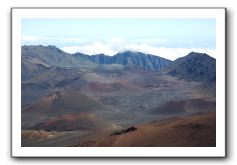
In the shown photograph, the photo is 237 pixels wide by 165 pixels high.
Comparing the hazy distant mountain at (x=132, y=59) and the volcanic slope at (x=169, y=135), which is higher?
the hazy distant mountain at (x=132, y=59)

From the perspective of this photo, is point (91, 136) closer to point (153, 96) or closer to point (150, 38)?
point (153, 96)

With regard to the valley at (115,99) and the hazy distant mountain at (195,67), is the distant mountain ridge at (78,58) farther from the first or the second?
the hazy distant mountain at (195,67)

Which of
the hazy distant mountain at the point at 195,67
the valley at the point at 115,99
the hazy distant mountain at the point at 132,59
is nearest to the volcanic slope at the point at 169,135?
the valley at the point at 115,99

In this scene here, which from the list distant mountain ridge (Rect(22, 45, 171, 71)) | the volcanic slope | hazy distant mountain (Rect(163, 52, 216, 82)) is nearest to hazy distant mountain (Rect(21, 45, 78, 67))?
distant mountain ridge (Rect(22, 45, 171, 71))

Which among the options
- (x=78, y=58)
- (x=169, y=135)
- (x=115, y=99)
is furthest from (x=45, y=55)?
(x=169, y=135)

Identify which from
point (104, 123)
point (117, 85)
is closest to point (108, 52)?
point (117, 85)

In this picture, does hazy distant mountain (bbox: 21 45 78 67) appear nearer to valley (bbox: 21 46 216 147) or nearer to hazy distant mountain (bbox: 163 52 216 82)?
valley (bbox: 21 46 216 147)

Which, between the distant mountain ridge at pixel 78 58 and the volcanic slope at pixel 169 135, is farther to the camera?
the distant mountain ridge at pixel 78 58
